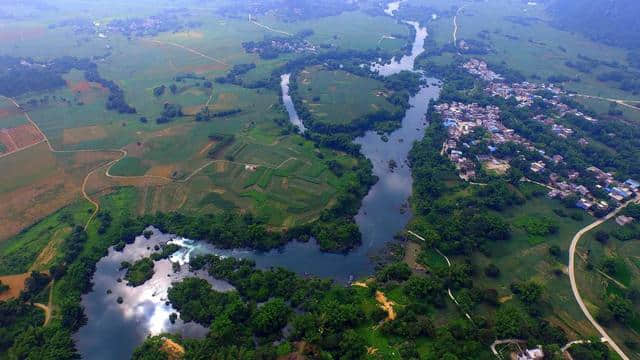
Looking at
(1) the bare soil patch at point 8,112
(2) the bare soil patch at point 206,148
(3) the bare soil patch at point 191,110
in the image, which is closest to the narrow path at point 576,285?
(2) the bare soil patch at point 206,148

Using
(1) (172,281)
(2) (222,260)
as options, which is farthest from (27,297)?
(2) (222,260)

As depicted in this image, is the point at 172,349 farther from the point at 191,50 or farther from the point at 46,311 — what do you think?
the point at 191,50

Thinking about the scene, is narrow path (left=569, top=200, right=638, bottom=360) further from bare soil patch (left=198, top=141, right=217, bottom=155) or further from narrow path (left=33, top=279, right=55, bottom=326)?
narrow path (left=33, top=279, right=55, bottom=326)

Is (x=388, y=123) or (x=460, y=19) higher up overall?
(x=460, y=19)

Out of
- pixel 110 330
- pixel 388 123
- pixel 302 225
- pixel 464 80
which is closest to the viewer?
pixel 110 330

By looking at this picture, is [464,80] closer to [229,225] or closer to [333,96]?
[333,96]

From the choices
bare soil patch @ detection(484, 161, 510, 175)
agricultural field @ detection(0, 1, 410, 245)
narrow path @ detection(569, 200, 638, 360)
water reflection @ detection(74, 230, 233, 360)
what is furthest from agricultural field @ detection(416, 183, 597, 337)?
water reflection @ detection(74, 230, 233, 360)
